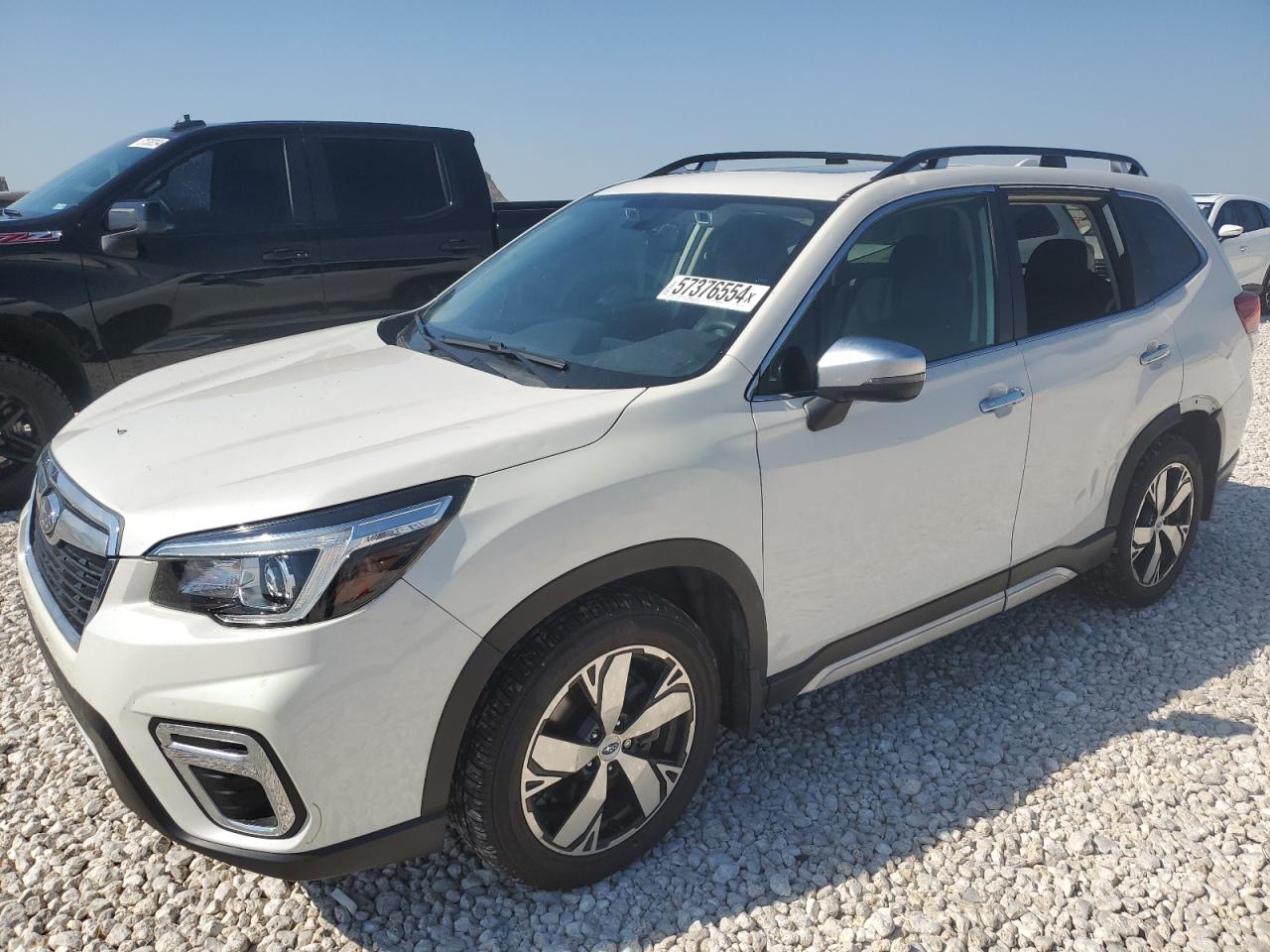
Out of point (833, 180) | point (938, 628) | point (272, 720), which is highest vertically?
point (833, 180)

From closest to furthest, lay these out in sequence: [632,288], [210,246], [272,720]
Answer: [272,720] < [632,288] < [210,246]

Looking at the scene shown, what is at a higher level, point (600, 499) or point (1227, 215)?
point (600, 499)

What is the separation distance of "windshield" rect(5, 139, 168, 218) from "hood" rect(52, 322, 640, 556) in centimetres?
315

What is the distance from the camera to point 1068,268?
138 inches

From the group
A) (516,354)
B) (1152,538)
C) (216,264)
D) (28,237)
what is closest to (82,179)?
(28,237)

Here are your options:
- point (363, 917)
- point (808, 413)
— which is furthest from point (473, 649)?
point (808, 413)

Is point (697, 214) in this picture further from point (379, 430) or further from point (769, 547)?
point (379, 430)

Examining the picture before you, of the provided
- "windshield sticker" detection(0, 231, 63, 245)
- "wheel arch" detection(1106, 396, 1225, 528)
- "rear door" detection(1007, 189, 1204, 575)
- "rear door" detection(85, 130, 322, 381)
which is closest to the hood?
"rear door" detection(1007, 189, 1204, 575)

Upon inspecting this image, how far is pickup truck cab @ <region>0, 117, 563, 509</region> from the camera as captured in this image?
16.8 ft

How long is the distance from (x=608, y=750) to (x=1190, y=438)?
10.1 feet

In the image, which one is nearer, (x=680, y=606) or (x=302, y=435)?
(x=302, y=435)

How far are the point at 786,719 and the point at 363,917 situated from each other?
1.54m

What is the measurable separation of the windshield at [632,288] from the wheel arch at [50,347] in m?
2.82

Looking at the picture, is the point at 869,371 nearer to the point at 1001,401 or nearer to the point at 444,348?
the point at 1001,401
